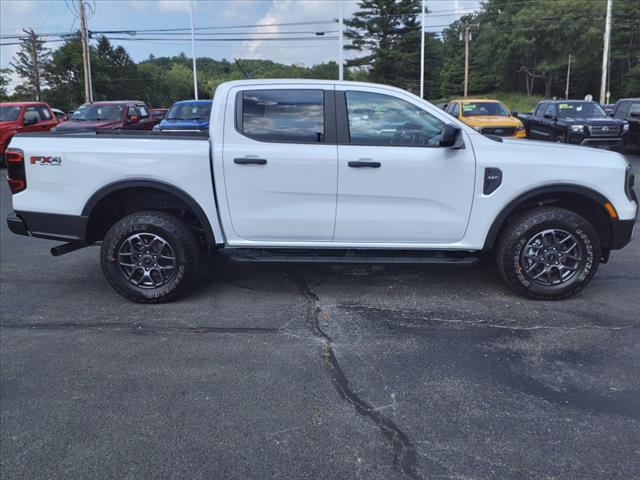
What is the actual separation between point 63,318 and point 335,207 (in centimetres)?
250

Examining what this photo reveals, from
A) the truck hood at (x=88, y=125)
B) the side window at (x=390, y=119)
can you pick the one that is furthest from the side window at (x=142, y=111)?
the side window at (x=390, y=119)

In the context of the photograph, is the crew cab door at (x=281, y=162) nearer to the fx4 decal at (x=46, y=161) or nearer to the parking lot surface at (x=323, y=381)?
the parking lot surface at (x=323, y=381)

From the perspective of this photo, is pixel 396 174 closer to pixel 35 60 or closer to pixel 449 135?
pixel 449 135

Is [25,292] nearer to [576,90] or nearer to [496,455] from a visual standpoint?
[496,455]

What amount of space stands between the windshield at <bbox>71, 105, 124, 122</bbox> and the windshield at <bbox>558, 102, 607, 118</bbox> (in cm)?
1380

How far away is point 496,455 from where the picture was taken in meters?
2.82

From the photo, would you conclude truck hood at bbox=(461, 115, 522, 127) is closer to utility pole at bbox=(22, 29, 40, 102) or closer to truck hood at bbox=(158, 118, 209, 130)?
truck hood at bbox=(158, 118, 209, 130)

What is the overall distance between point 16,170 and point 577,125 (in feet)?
50.5

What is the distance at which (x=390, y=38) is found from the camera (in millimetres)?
68500

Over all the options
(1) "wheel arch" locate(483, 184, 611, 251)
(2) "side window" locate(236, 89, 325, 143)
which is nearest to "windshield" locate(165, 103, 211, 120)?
(2) "side window" locate(236, 89, 325, 143)

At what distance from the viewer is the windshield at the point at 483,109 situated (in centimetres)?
1797

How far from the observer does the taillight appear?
16.3 feet

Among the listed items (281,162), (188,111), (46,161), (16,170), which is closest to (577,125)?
(188,111)

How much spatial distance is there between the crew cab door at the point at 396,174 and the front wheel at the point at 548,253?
47 centimetres
